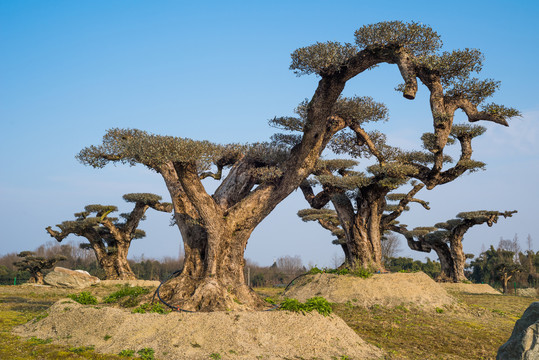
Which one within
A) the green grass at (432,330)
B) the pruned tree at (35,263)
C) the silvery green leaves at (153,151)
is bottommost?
the green grass at (432,330)

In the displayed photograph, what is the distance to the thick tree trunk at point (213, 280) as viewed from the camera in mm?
11516

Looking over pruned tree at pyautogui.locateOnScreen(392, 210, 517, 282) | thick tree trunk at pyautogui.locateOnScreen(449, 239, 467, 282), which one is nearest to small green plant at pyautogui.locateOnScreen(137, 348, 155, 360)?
pruned tree at pyautogui.locateOnScreen(392, 210, 517, 282)

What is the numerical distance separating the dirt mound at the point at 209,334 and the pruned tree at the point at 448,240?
23708 millimetres

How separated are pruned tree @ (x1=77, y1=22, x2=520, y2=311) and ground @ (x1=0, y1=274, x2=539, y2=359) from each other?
9.06 feet

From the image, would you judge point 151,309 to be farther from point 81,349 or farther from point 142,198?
point 142,198

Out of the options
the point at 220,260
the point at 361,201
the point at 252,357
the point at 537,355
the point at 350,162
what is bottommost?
the point at 252,357

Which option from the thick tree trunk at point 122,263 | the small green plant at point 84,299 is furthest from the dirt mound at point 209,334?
the thick tree trunk at point 122,263

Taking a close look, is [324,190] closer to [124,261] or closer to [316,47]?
[316,47]

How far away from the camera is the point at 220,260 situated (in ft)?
41.7

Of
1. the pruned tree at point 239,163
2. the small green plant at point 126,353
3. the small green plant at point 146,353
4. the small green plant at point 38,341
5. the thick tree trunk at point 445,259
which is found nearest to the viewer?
the small green plant at point 146,353

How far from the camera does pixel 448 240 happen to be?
3378cm

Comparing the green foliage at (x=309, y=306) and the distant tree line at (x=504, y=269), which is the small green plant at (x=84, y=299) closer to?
the green foliage at (x=309, y=306)

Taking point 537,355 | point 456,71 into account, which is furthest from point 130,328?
point 456,71

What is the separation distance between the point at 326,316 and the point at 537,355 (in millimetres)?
5568
